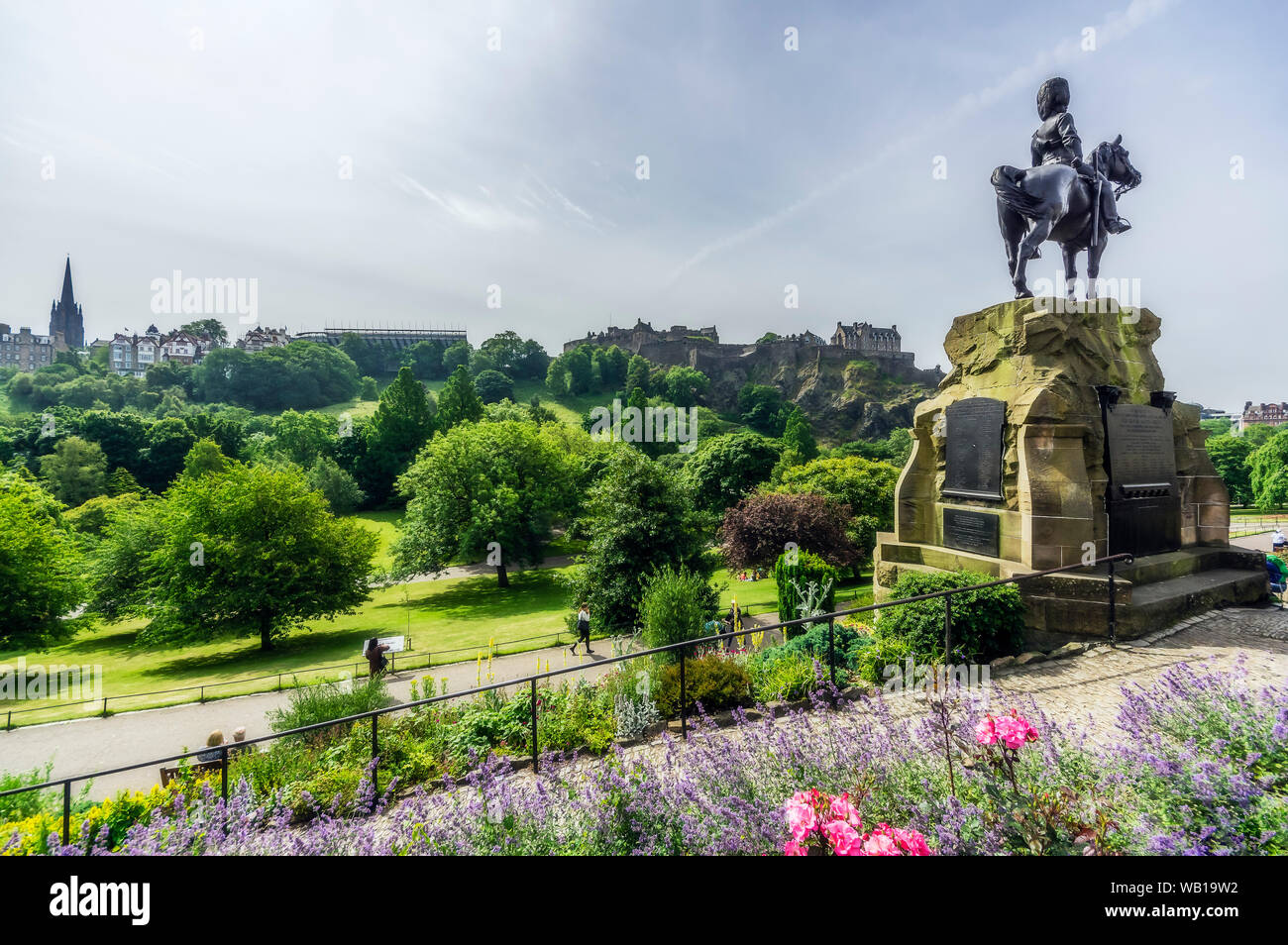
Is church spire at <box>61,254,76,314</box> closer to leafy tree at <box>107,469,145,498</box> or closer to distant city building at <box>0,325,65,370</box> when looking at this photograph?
distant city building at <box>0,325,65,370</box>

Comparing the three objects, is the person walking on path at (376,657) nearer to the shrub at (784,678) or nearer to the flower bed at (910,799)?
the flower bed at (910,799)

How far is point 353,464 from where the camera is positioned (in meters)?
58.3

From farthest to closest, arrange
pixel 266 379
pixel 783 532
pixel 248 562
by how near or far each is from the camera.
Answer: pixel 266 379 < pixel 783 532 < pixel 248 562

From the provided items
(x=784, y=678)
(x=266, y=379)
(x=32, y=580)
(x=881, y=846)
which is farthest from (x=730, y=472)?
(x=266, y=379)

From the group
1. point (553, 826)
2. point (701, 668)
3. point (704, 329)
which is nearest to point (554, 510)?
point (701, 668)

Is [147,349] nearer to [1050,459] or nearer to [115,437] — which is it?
[115,437]

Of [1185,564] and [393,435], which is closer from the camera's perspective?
[1185,564]

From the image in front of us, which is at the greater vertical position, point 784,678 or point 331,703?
point 784,678

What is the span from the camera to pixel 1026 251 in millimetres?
9867

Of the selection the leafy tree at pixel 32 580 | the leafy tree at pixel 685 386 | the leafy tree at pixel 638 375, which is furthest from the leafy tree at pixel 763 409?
the leafy tree at pixel 32 580

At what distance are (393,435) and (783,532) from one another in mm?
48192
